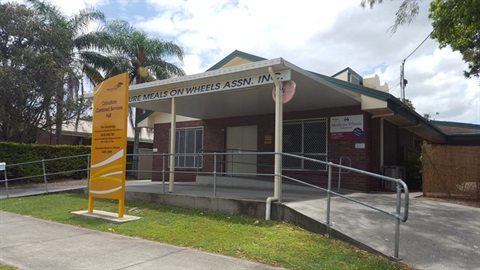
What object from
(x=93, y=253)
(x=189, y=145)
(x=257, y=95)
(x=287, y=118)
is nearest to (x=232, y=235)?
(x=93, y=253)

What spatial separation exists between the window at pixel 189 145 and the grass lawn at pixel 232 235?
6409 mm

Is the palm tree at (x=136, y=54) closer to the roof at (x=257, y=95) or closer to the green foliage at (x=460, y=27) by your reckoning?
the roof at (x=257, y=95)

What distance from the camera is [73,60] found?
21.5 metres

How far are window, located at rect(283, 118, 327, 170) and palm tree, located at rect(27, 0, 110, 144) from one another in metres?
10.2

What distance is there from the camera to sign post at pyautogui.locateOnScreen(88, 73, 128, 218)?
8.52m

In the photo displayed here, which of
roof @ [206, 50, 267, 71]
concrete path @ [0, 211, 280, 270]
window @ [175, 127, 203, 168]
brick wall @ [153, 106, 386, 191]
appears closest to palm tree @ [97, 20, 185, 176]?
window @ [175, 127, 203, 168]

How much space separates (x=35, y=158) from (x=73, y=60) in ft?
22.2

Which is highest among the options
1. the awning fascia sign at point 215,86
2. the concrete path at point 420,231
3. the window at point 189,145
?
the awning fascia sign at point 215,86

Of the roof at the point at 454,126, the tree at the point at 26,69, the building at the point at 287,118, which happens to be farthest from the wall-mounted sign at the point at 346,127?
the roof at the point at 454,126

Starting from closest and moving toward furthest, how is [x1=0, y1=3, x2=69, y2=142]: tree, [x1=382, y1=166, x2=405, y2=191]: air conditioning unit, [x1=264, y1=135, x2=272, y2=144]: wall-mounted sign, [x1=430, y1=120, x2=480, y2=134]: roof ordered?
[x1=382, y1=166, x2=405, y2=191]: air conditioning unit → [x1=264, y1=135, x2=272, y2=144]: wall-mounted sign → [x1=0, y1=3, x2=69, y2=142]: tree → [x1=430, y1=120, x2=480, y2=134]: roof

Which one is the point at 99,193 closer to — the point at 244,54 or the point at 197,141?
the point at 244,54

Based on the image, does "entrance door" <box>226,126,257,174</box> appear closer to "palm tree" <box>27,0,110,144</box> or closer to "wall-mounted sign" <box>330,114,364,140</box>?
"wall-mounted sign" <box>330,114,364,140</box>

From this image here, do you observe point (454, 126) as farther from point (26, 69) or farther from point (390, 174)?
point (26, 69)

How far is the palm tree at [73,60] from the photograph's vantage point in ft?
64.8
